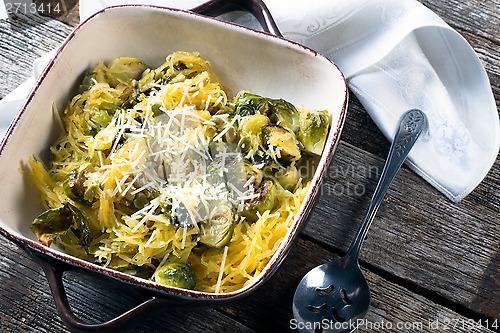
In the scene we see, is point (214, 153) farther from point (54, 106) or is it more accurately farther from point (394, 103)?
point (394, 103)

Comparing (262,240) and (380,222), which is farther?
(380,222)

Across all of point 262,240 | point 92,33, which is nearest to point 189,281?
point 262,240

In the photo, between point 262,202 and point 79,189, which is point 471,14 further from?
point 79,189

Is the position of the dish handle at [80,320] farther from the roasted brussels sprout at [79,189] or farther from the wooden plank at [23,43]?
the wooden plank at [23,43]

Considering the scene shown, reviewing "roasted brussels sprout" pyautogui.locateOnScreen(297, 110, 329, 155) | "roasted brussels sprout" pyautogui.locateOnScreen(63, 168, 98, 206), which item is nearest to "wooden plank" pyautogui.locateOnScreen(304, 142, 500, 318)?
"roasted brussels sprout" pyautogui.locateOnScreen(297, 110, 329, 155)

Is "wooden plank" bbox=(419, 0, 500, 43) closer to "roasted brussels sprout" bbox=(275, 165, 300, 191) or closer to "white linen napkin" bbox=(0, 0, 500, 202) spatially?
"white linen napkin" bbox=(0, 0, 500, 202)
